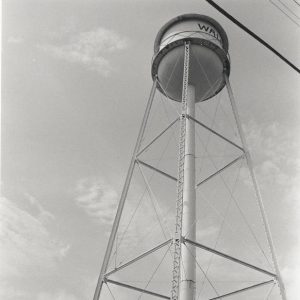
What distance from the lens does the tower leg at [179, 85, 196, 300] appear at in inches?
454

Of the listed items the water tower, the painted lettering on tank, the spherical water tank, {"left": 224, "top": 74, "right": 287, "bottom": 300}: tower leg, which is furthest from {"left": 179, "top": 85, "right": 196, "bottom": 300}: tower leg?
the painted lettering on tank

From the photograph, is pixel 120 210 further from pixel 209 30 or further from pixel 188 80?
pixel 209 30

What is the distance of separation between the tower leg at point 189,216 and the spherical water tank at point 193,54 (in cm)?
73

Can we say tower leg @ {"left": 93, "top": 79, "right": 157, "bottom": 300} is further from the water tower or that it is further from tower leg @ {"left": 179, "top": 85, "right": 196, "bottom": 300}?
tower leg @ {"left": 179, "top": 85, "right": 196, "bottom": 300}

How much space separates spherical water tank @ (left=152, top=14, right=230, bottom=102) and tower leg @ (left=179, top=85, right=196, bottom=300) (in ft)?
2.40

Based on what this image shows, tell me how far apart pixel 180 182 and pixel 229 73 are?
6004 mm

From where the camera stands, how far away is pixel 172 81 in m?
15.7

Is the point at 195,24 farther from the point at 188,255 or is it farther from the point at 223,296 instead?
the point at 223,296

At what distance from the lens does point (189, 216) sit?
41.3 feet

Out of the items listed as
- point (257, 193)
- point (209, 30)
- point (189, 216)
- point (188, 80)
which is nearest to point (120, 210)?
point (189, 216)

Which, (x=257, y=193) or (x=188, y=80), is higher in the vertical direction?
(x=188, y=80)

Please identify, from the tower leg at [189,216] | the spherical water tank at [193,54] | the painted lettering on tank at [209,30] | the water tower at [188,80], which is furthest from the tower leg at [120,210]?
the painted lettering on tank at [209,30]

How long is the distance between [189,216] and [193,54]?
5.68 meters

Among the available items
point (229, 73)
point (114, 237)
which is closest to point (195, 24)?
point (229, 73)
